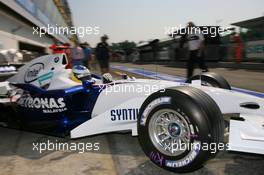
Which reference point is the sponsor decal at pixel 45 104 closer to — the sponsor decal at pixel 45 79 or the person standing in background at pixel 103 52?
the sponsor decal at pixel 45 79

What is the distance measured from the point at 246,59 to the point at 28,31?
14972mm

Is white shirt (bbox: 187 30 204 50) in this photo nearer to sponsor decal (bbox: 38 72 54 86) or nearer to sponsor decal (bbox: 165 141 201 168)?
sponsor decal (bbox: 38 72 54 86)

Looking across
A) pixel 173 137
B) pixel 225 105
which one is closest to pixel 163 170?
pixel 173 137

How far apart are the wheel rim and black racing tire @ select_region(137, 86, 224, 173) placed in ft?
0.10

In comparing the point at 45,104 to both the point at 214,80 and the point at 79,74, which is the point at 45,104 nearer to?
the point at 79,74

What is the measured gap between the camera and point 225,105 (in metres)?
2.91

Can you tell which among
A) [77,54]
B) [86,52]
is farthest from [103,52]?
[86,52]

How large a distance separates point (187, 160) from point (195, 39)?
5.54 m

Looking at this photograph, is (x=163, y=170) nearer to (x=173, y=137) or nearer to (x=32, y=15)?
(x=173, y=137)

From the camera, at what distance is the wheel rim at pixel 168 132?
248cm

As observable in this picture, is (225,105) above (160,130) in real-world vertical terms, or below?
above

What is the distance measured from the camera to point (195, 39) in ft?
24.3

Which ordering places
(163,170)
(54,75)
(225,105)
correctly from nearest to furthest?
(163,170), (225,105), (54,75)

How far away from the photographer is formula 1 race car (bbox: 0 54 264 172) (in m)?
2.29
